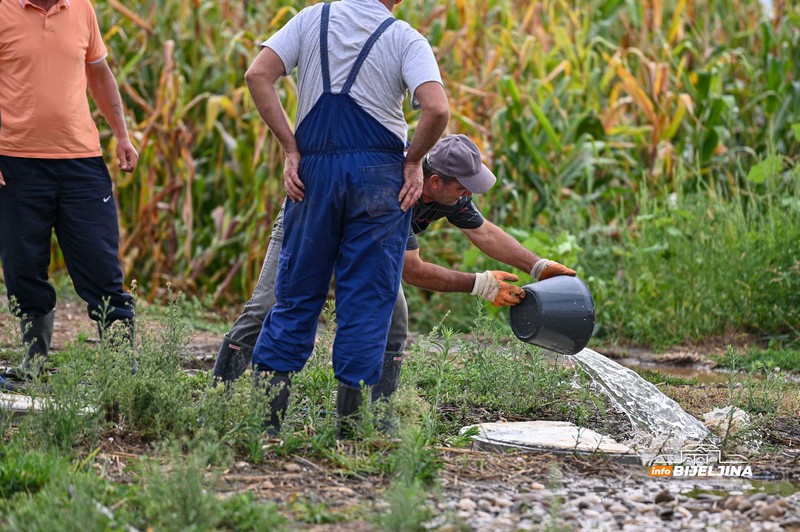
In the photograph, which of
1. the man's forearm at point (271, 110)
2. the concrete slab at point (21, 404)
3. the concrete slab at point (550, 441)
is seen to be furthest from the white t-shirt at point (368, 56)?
the concrete slab at point (21, 404)

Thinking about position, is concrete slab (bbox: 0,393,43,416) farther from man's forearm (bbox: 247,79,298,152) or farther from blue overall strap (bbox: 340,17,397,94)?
blue overall strap (bbox: 340,17,397,94)

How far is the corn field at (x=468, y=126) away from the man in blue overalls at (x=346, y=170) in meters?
4.12

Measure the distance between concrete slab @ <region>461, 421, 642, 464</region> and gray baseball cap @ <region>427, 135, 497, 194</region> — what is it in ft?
3.20

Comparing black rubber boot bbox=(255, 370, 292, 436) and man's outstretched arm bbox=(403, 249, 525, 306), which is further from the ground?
man's outstretched arm bbox=(403, 249, 525, 306)

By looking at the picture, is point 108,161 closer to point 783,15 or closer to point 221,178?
point 221,178

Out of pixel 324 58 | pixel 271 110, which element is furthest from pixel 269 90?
pixel 324 58

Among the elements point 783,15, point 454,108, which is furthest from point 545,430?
point 783,15

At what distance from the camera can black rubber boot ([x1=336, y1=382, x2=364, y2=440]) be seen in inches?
151

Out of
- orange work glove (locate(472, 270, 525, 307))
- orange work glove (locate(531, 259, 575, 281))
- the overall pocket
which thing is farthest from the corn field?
the overall pocket

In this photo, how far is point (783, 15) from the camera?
32.0 feet

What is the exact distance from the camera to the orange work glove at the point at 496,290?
4344 mm

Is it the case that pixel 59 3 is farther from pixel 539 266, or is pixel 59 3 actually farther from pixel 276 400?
pixel 539 266

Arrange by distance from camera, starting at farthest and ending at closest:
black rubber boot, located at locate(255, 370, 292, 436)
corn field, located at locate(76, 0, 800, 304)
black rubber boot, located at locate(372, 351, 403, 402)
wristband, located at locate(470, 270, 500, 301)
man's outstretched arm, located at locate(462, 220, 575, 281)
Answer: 1. corn field, located at locate(76, 0, 800, 304)
2. man's outstretched arm, located at locate(462, 220, 575, 281)
3. wristband, located at locate(470, 270, 500, 301)
4. black rubber boot, located at locate(372, 351, 403, 402)
5. black rubber boot, located at locate(255, 370, 292, 436)

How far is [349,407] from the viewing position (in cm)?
386
